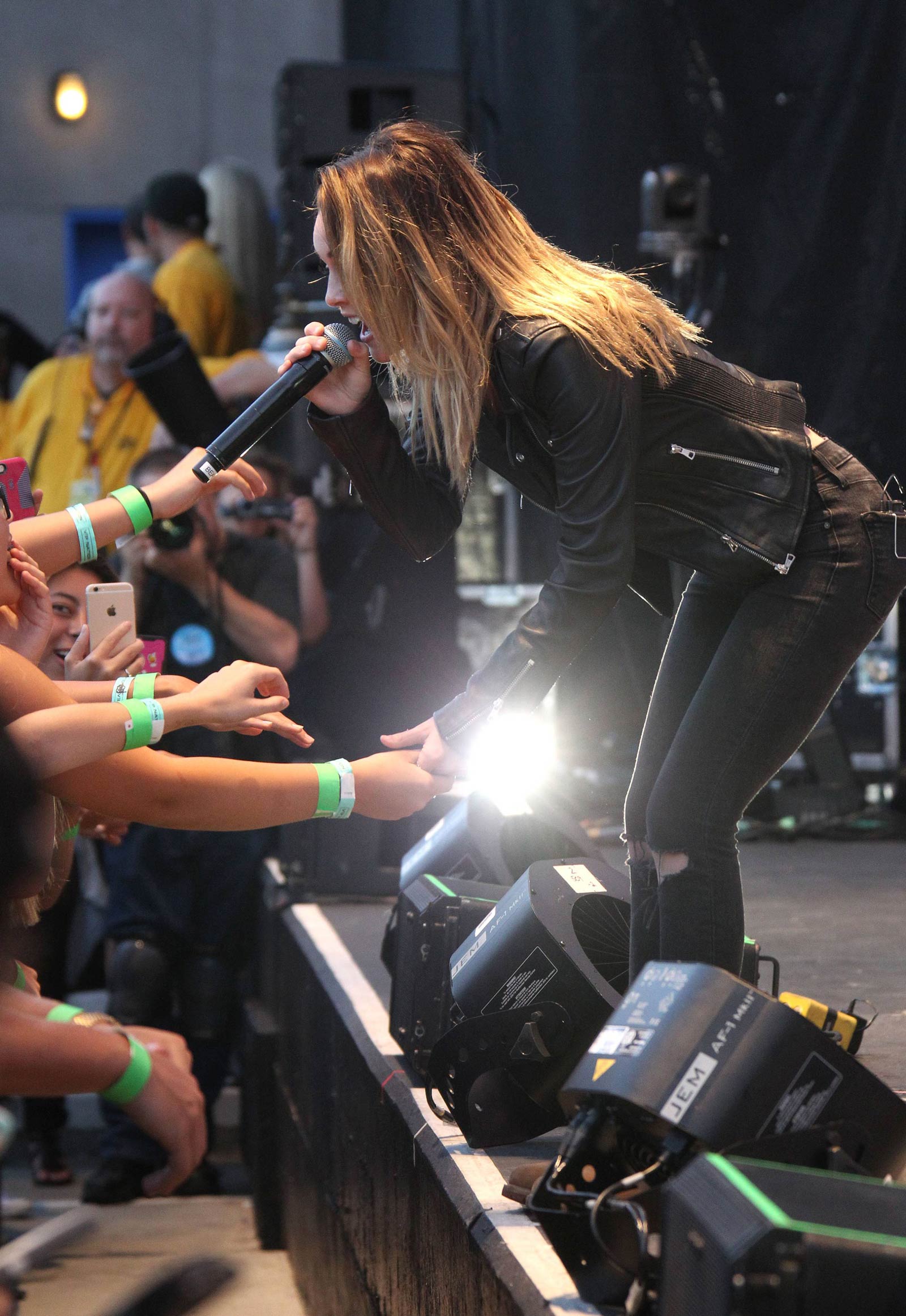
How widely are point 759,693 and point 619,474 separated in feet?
0.99

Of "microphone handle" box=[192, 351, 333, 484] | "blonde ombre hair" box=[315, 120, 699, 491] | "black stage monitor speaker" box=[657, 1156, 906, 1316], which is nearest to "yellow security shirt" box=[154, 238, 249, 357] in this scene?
"microphone handle" box=[192, 351, 333, 484]

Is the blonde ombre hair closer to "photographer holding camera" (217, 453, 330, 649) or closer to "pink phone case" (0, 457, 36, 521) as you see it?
"pink phone case" (0, 457, 36, 521)

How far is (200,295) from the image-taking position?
574 cm

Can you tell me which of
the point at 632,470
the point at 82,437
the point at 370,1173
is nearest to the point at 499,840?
the point at 370,1173

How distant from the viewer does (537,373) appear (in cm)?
175

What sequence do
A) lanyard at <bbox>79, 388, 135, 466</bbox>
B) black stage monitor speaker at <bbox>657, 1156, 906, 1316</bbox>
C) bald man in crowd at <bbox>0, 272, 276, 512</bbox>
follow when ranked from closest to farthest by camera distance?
black stage monitor speaker at <bbox>657, 1156, 906, 1316</bbox>
bald man in crowd at <bbox>0, 272, 276, 512</bbox>
lanyard at <bbox>79, 388, 135, 466</bbox>

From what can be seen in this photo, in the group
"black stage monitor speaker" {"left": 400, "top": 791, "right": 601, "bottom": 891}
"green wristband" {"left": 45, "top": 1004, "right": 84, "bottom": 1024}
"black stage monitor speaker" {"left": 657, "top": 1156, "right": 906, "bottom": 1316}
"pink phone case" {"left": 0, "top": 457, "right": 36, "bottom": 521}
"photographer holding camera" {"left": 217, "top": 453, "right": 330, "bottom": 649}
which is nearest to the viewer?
"black stage monitor speaker" {"left": 657, "top": 1156, "right": 906, "bottom": 1316}

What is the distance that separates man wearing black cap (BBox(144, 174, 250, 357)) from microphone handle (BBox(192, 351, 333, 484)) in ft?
12.3

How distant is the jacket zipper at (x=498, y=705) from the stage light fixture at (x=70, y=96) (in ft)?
24.5

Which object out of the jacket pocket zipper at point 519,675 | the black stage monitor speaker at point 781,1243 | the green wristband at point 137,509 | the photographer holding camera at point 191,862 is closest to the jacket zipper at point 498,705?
the jacket pocket zipper at point 519,675

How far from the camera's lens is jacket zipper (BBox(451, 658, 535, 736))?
5.89 ft

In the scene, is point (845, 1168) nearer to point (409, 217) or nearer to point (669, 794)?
point (669, 794)

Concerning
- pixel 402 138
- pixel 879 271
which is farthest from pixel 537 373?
pixel 879 271

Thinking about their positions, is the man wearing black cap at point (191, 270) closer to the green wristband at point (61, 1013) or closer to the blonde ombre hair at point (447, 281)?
the blonde ombre hair at point (447, 281)
